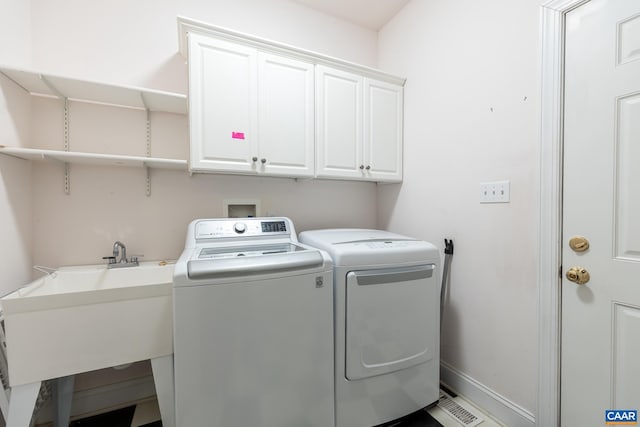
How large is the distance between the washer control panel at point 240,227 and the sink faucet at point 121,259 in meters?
0.45

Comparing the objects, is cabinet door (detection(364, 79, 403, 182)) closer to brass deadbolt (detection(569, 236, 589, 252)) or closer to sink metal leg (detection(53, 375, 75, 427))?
brass deadbolt (detection(569, 236, 589, 252))

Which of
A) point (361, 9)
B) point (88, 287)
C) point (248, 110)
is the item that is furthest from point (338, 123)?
point (88, 287)

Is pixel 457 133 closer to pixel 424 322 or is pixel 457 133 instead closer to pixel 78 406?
pixel 424 322

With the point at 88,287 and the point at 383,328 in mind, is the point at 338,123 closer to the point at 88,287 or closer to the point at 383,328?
the point at 383,328

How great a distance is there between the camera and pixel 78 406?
157 cm

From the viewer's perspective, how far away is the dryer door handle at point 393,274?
1.37 metres

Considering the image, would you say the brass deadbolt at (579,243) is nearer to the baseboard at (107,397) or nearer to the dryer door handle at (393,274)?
the dryer door handle at (393,274)

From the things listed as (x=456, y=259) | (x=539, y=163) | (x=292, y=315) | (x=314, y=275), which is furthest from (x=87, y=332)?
(x=539, y=163)

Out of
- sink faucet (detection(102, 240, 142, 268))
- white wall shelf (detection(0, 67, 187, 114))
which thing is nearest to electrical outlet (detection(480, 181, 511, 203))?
white wall shelf (detection(0, 67, 187, 114))

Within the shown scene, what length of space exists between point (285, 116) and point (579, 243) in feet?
5.57

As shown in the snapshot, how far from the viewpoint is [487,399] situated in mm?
1570

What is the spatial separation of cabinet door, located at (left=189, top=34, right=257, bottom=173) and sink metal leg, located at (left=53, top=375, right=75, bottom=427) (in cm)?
125

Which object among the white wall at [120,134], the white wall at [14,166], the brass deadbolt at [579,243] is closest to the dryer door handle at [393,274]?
the brass deadbolt at [579,243]

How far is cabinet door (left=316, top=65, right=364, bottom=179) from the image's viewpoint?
189cm
